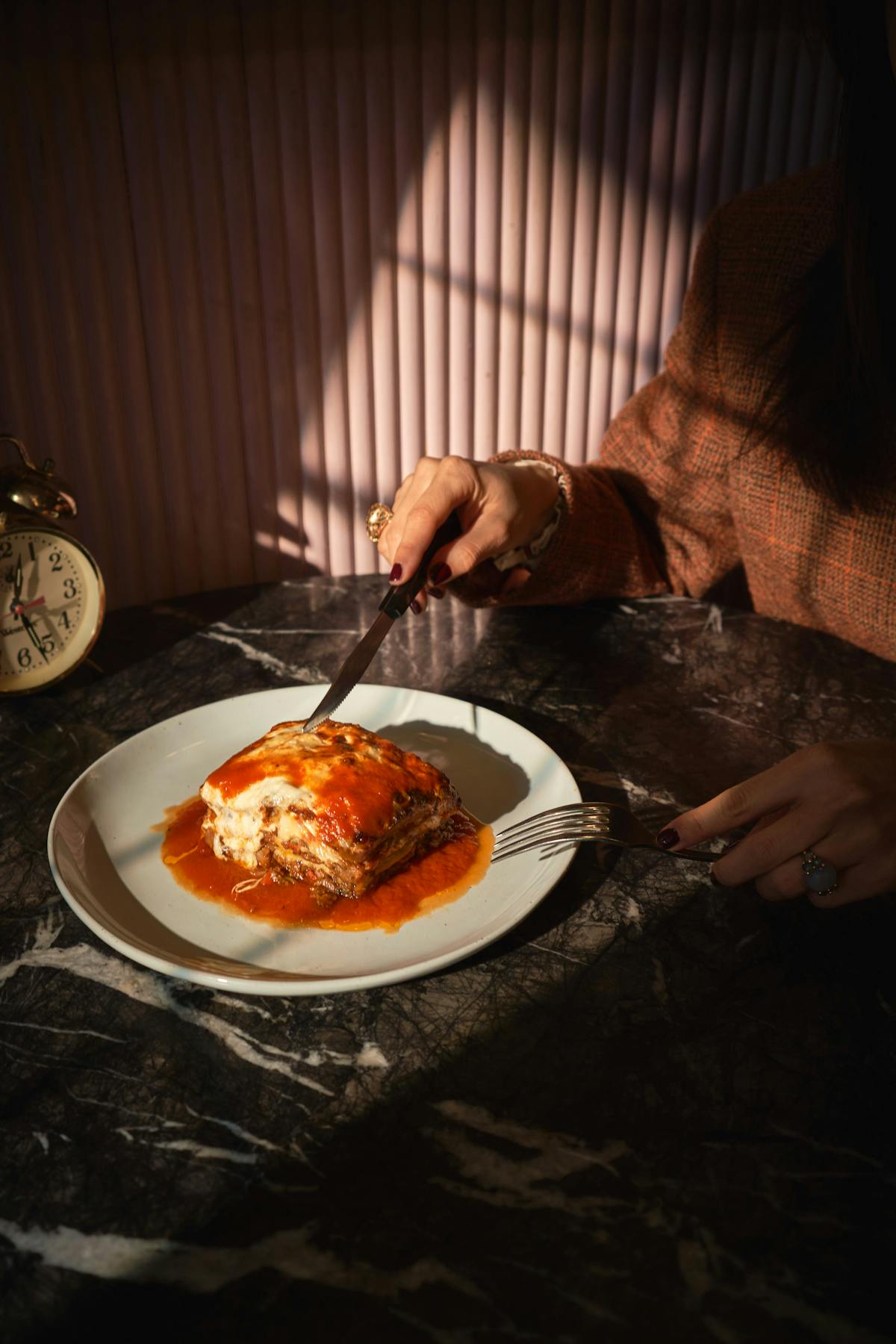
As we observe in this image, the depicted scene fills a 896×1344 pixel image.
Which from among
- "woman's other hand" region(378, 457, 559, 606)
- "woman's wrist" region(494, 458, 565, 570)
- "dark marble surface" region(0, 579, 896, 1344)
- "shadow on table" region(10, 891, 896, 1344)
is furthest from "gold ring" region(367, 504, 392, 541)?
"shadow on table" region(10, 891, 896, 1344)

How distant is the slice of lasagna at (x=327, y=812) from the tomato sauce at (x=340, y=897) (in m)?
0.01

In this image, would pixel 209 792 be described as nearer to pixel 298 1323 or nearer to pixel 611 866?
pixel 611 866

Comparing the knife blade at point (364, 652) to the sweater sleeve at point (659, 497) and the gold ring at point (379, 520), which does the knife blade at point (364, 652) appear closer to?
the gold ring at point (379, 520)

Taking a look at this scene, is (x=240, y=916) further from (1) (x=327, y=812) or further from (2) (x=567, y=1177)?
(2) (x=567, y=1177)

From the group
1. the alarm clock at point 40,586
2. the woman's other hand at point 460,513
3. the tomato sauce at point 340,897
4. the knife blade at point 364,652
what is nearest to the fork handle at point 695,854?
the tomato sauce at point 340,897

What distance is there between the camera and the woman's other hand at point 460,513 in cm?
147

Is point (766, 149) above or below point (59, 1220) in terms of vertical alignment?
above

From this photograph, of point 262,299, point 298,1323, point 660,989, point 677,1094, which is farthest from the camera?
point 262,299

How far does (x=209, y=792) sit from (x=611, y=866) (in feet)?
1.57

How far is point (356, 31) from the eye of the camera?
2.01 meters

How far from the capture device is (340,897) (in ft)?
3.54

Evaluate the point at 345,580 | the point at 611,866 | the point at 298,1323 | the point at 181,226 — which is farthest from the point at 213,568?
the point at 298,1323

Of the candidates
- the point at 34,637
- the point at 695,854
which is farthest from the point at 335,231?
the point at 695,854

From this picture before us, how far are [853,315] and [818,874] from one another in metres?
0.89
